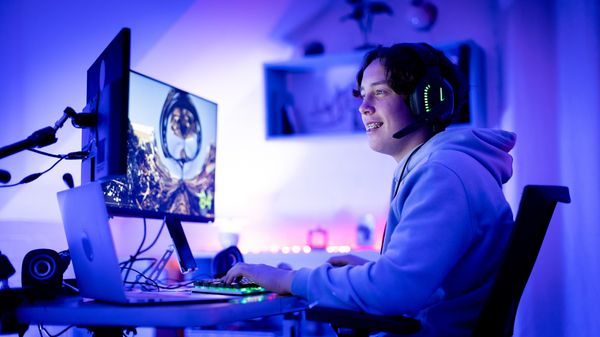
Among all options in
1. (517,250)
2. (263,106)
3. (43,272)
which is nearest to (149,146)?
(43,272)

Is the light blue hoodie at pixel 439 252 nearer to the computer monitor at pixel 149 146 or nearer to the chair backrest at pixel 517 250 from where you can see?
the chair backrest at pixel 517 250

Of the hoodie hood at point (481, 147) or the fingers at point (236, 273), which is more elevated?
the hoodie hood at point (481, 147)

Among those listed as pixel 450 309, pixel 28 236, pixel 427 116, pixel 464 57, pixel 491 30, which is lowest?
pixel 450 309

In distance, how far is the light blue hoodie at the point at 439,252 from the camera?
108cm

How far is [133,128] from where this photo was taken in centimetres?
160

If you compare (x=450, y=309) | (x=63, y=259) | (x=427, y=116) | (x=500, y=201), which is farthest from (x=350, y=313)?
(x=63, y=259)

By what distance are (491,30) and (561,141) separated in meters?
0.81

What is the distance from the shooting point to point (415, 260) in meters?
1.08

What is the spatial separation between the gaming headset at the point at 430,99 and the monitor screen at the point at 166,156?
681 millimetres

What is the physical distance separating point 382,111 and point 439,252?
54 cm

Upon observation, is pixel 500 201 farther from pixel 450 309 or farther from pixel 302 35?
pixel 302 35

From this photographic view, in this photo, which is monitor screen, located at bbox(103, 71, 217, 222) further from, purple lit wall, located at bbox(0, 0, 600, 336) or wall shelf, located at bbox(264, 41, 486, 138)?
wall shelf, located at bbox(264, 41, 486, 138)

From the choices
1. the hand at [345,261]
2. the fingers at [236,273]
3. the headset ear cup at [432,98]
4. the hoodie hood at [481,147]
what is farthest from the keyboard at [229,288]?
the headset ear cup at [432,98]

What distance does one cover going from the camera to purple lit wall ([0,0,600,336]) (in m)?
2.04
